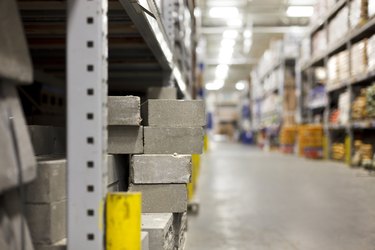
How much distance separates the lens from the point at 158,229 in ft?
5.89

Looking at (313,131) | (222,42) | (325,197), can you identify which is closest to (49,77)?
(325,197)

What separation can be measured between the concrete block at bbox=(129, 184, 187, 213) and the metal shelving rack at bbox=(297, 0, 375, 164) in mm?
5130

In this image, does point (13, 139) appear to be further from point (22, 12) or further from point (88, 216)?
point (22, 12)

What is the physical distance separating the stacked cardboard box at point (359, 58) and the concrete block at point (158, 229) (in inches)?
222

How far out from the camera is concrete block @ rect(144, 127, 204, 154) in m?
2.15

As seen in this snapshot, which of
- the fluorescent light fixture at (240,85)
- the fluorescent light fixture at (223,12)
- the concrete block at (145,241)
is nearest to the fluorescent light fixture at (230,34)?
the fluorescent light fixture at (223,12)

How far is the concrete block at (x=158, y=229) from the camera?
179 centimetres

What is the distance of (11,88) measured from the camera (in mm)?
1294

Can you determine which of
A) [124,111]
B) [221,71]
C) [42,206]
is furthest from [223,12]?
[42,206]

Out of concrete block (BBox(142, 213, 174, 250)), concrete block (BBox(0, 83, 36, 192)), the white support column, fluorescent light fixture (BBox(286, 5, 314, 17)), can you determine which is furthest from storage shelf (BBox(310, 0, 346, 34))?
concrete block (BBox(0, 83, 36, 192))

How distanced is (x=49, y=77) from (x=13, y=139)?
3.41 metres

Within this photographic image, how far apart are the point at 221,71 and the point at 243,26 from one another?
9.51 meters

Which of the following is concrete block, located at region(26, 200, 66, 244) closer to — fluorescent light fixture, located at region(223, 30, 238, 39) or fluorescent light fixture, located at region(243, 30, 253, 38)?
fluorescent light fixture, located at region(243, 30, 253, 38)

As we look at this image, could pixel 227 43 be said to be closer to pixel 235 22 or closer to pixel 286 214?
pixel 235 22
